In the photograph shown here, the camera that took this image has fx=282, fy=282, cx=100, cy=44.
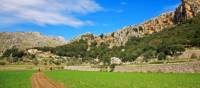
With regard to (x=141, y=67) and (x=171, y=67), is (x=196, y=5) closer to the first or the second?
(x=141, y=67)

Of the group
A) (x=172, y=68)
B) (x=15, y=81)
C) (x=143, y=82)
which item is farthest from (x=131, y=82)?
(x=172, y=68)

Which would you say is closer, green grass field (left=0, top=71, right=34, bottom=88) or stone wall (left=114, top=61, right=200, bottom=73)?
green grass field (left=0, top=71, right=34, bottom=88)

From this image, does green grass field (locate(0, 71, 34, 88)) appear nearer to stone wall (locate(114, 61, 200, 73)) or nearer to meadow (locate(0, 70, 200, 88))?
meadow (locate(0, 70, 200, 88))

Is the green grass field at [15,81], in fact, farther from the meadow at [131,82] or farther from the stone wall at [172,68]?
the stone wall at [172,68]

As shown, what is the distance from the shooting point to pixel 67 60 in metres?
199

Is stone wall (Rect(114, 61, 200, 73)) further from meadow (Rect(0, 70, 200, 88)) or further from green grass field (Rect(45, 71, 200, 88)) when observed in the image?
green grass field (Rect(45, 71, 200, 88))

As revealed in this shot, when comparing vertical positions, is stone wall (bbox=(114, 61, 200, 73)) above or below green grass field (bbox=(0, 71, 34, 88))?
above

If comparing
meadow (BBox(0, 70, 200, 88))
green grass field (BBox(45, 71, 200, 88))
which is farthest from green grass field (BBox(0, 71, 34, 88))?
green grass field (BBox(45, 71, 200, 88))

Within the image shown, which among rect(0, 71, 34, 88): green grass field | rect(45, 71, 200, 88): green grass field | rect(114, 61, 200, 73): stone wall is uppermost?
rect(114, 61, 200, 73): stone wall

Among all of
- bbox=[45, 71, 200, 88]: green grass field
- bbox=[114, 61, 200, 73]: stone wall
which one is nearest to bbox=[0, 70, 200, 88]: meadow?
bbox=[45, 71, 200, 88]: green grass field

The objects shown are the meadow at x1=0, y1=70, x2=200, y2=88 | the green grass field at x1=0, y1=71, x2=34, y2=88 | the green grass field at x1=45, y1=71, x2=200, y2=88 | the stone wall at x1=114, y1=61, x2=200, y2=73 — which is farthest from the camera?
the stone wall at x1=114, y1=61, x2=200, y2=73

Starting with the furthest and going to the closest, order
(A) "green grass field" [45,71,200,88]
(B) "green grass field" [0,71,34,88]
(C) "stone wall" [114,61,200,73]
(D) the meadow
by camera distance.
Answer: (C) "stone wall" [114,61,200,73], (B) "green grass field" [0,71,34,88], (D) the meadow, (A) "green grass field" [45,71,200,88]

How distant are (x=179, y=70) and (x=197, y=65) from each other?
24.7 feet

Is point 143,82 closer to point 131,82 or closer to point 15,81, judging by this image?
point 131,82
